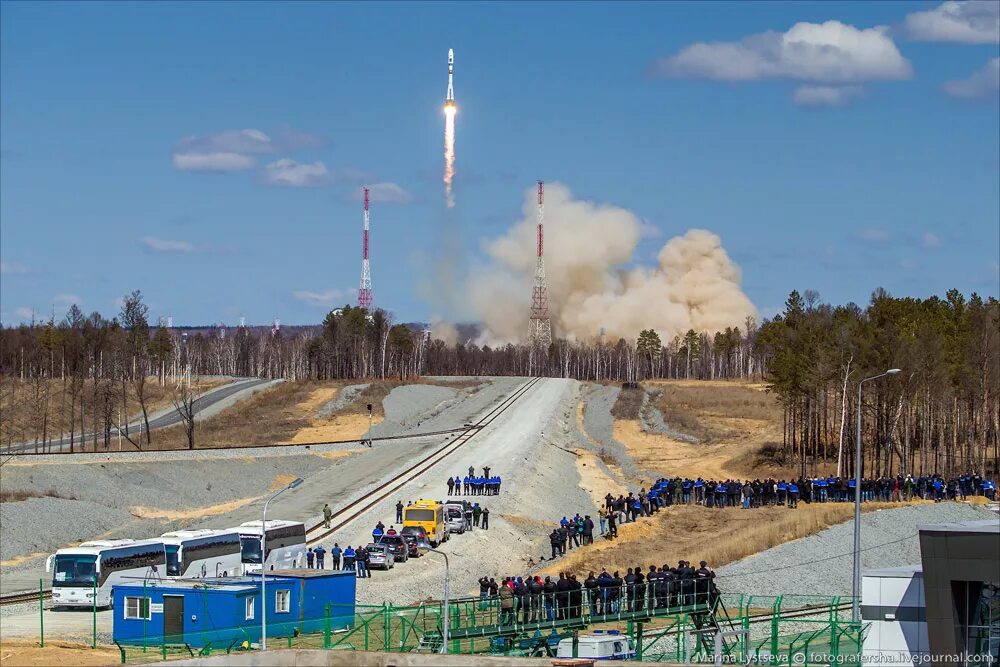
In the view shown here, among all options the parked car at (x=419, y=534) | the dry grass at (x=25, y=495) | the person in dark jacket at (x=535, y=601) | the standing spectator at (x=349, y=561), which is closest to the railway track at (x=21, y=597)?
the standing spectator at (x=349, y=561)

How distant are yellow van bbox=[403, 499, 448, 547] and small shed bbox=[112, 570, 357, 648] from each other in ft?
66.8

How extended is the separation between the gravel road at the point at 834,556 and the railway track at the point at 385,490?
1870 cm

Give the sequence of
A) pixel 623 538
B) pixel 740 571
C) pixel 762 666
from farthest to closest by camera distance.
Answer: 1. pixel 623 538
2. pixel 740 571
3. pixel 762 666

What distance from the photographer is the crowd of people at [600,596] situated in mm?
38281

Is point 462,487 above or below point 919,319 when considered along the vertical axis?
below

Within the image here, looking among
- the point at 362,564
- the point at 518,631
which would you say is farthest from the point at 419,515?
the point at 518,631

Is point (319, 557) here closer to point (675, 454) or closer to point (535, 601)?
point (535, 601)

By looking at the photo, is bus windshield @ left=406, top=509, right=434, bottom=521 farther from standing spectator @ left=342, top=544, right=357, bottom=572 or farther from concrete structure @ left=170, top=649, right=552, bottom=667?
concrete structure @ left=170, top=649, right=552, bottom=667

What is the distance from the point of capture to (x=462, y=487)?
269 ft

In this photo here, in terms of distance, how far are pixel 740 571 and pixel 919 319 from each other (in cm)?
6221

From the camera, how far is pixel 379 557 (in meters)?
56.8

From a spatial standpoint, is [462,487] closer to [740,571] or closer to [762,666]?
[740,571]

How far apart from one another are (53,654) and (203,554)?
14.0m

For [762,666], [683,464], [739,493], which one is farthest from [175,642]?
[683,464]
